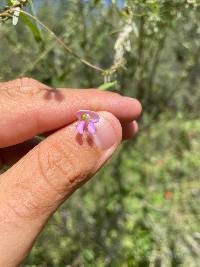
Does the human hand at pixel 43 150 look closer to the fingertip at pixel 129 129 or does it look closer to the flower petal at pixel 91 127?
the flower petal at pixel 91 127

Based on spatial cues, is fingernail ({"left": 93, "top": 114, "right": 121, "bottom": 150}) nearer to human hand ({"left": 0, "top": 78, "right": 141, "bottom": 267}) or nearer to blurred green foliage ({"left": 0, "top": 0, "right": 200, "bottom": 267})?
human hand ({"left": 0, "top": 78, "right": 141, "bottom": 267})

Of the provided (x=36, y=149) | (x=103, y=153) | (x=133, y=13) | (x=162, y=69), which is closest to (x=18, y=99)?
(x=36, y=149)

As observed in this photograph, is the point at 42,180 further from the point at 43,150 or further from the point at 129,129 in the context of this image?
the point at 129,129

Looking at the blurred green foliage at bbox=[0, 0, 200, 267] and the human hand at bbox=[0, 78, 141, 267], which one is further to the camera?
the blurred green foliage at bbox=[0, 0, 200, 267]

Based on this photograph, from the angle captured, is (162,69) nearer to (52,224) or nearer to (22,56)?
(22,56)

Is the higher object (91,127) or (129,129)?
(91,127)

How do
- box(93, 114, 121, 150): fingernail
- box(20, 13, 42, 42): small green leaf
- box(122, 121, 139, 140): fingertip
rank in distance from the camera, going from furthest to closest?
box(122, 121, 139, 140): fingertip → box(93, 114, 121, 150): fingernail → box(20, 13, 42, 42): small green leaf

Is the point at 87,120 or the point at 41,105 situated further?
the point at 41,105

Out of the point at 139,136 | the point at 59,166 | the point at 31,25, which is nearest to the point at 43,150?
the point at 59,166

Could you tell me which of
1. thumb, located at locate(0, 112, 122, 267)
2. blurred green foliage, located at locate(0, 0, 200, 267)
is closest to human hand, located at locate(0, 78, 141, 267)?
thumb, located at locate(0, 112, 122, 267)
